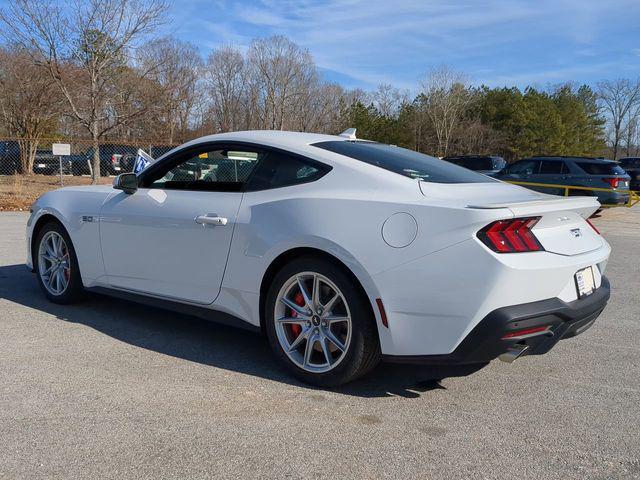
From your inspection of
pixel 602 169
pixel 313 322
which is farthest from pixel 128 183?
pixel 602 169

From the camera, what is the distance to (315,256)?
11.3ft

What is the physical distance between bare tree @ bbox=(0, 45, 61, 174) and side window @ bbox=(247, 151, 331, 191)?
2310cm

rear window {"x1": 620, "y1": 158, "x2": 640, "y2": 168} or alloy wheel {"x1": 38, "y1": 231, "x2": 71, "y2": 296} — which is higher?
rear window {"x1": 620, "y1": 158, "x2": 640, "y2": 168}

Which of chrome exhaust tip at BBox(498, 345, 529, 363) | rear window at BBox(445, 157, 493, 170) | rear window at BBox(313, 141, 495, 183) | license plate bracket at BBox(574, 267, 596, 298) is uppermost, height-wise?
rear window at BBox(445, 157, 493, 170)

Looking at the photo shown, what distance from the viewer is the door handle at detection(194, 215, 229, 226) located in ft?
12.4

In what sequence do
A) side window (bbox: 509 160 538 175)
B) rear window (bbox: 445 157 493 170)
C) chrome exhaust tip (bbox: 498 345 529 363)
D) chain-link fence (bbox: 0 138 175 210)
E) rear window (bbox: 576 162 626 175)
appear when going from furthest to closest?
rear window (bbox: 445 157 493 170)
chain-link fence (bbox: 0 138 175 210)
side window (bbox: 509 160 538 175)
rear window (bbox: 576 162 626 175)
chrome exhaust tip (bbox: 498 345 529 363)

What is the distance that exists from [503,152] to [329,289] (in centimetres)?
5341

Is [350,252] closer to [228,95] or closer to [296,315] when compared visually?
[296,315]

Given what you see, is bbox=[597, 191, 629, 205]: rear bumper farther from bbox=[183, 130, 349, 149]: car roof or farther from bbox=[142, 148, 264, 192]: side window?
bbox=[142, 148, 264, 192]: side window

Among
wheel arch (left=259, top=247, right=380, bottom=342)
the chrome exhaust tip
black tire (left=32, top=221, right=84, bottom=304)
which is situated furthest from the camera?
black tire (left=32, top=221, right=84, bottom=304)

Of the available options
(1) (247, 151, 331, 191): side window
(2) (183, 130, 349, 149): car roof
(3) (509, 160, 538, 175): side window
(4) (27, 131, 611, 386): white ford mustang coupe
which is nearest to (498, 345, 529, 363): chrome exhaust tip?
(4) (27, 131, 611, 386): white ford mustang coupe

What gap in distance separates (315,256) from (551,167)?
1580 cm

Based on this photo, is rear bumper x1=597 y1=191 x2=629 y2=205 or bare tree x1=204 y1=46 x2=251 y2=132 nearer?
rear bumper x1=597 y1=191 x2=629 y2=205

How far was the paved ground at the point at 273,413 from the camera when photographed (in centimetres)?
261
